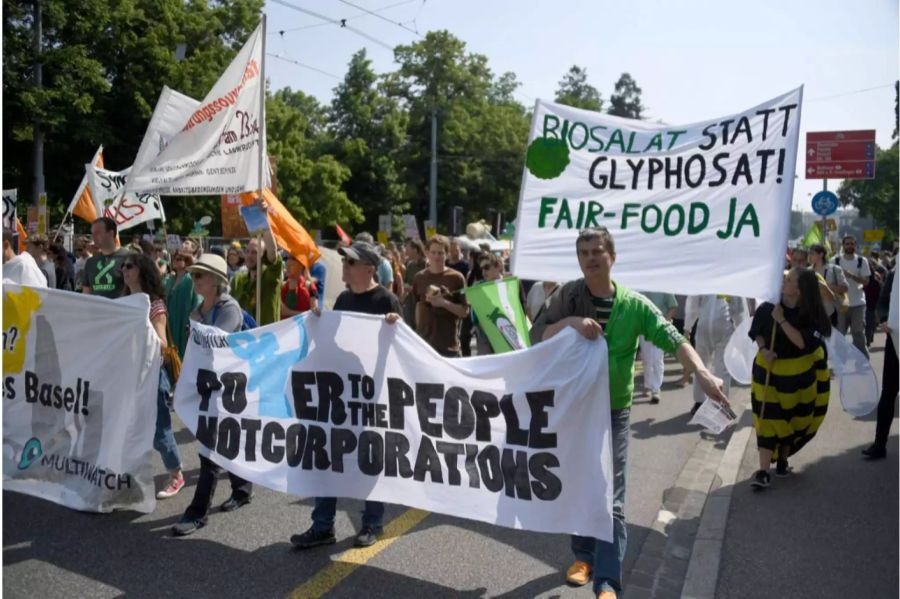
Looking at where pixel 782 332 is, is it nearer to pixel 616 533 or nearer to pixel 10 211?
pixel 616 533

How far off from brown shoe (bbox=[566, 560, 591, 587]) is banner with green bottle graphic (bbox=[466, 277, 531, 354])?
1.88m

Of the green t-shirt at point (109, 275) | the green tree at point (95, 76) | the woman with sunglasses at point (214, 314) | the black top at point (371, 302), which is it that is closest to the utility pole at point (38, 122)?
the green tree at point (95, 76)

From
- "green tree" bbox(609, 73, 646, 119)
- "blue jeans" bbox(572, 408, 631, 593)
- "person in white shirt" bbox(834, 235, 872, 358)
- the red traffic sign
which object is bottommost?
"blue jeans" bbox(572, 408, 631, 593)

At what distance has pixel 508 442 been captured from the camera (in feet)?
14.0

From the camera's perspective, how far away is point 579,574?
4227mm

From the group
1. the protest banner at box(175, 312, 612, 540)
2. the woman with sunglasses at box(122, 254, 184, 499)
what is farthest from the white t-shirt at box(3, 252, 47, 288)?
the protest banner at box(175, 312, 612, 540)

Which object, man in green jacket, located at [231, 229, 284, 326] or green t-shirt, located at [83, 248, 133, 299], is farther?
man in green jacket, located at [231, 229, 284, 326]

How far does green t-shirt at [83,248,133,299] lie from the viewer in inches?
251

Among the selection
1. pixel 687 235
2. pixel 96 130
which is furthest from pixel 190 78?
pixel 687 235

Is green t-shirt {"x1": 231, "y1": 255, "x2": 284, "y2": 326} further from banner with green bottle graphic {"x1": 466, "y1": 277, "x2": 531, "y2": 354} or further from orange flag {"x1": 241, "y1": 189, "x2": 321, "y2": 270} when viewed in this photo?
banner with green bottle graphic {"x1": 466, "y1": 277, "x2": 531, "y2": 354}

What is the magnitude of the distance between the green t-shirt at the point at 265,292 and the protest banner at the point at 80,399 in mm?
1826

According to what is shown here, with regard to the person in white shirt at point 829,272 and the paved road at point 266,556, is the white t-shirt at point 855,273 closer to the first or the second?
the person in white shirt at point 829,272

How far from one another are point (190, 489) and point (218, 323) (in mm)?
1328

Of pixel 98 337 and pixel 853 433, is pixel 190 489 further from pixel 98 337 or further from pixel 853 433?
pixel 853 433
